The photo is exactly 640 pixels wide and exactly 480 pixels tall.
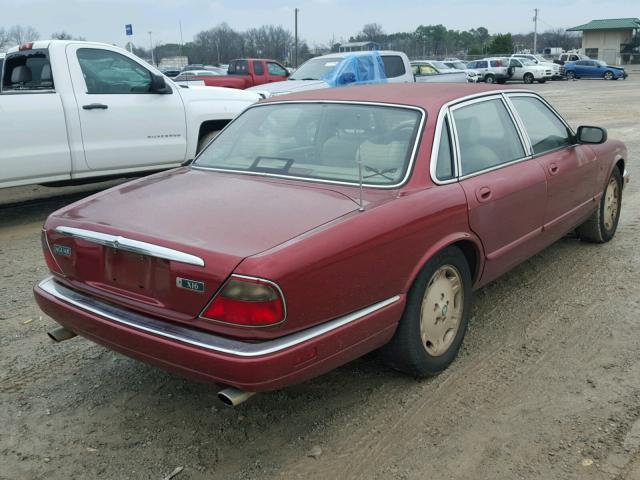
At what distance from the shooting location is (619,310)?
4.35 m

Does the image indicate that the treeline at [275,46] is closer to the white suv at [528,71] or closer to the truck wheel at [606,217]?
the white suv at [528,71]

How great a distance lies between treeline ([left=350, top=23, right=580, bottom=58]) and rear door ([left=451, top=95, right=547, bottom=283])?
6476 cm

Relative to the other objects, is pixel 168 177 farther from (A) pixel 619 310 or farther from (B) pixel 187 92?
(B) pixel 187 92

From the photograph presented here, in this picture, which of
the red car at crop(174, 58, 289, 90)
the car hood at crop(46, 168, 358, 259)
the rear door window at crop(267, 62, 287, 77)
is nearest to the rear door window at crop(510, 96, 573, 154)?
the car hood at crop(46, 168, 358, 259)

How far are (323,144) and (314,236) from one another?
1.15 m

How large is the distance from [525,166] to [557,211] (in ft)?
1.93

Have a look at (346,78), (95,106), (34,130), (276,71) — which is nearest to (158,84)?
(95,106)

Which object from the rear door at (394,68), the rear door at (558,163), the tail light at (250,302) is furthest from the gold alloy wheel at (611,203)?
the rear door at (394,68)

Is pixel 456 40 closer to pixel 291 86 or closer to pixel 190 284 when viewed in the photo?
pixel 291 86

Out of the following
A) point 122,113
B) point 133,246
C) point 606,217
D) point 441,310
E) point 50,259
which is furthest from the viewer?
point 122,113

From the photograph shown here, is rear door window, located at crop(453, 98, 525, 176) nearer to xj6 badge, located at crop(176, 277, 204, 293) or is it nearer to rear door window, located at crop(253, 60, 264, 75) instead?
xj6 badge, located at crop(176, 277, 204, 293)

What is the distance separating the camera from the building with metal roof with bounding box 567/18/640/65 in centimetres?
7025

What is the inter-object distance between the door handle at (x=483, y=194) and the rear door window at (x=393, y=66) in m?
11.1

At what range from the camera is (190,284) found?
2662 mm
